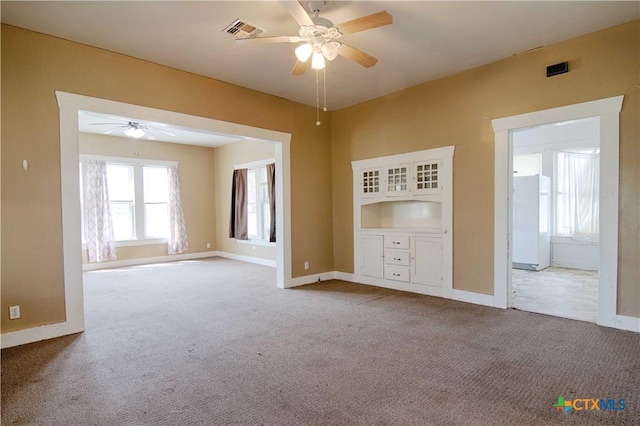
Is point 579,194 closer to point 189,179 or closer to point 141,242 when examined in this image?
point 189,179

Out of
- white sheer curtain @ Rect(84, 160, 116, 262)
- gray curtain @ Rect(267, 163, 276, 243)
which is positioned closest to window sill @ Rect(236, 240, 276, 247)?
gray curtain @ Rect(267, 163, 276, 243)

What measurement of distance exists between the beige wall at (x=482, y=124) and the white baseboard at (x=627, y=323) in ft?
0.20

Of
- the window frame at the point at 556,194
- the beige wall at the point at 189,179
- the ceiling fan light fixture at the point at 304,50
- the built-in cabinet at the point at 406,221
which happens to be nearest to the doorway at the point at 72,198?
the ceiling fan light fixture at the point at 304,50

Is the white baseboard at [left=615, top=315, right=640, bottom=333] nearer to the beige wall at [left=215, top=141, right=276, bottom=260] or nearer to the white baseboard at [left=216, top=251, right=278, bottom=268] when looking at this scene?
the white baseboard at [left=216, top=251, right=278, bottom=268]

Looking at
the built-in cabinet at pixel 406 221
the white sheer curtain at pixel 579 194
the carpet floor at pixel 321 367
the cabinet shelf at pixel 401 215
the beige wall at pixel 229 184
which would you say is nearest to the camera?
the carpet floor at pixel 321 367

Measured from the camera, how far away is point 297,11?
7.99ft

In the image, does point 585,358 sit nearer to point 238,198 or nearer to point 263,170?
point 263,170

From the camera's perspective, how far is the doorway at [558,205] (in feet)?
21.8

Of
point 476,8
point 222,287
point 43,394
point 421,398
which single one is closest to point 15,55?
point 43,394

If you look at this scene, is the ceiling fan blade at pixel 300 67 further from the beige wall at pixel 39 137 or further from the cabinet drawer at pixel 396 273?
the cabinet drawer at pixel 396 273

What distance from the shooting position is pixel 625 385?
2.32m

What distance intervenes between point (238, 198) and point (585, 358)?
284 inches

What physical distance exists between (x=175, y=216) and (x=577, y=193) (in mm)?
9129

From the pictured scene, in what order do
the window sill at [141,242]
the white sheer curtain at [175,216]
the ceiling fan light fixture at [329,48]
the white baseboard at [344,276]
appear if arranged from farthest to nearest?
the white sheer curtain at [175,216], the window sill at [141,242], the white baseboard at [344,276], the ceiling fan light fixture at [329,48]
